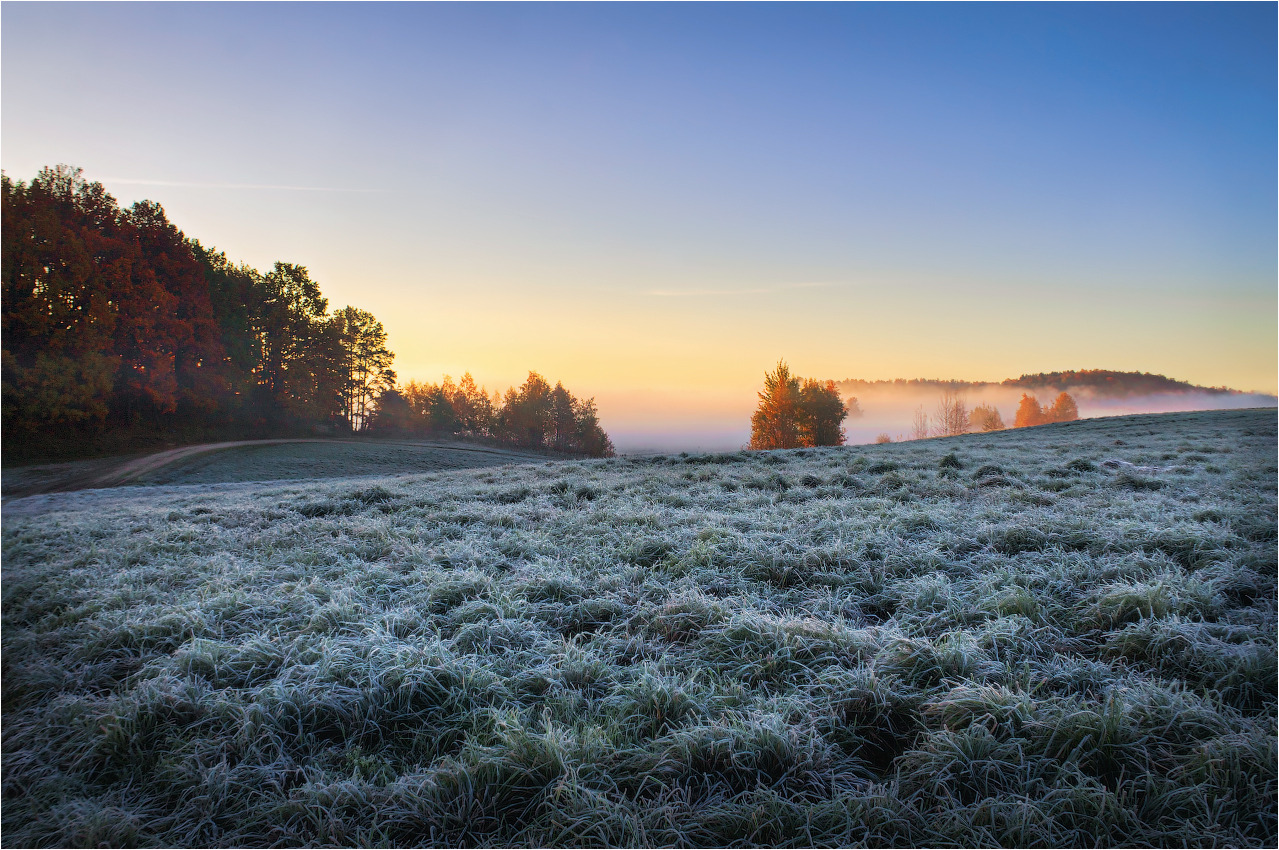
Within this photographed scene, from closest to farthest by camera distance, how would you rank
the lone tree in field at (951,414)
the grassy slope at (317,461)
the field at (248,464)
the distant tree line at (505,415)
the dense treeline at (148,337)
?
the dense treeline at (148,337), the field at (248,464), the grassy slope at (317,461), the distant tree line at (505,415), the lone tree in field at (951,414)

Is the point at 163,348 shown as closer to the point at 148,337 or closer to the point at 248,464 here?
the point at 148,337

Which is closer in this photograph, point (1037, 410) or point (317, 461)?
point (317, 461)

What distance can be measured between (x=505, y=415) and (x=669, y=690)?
161 feet

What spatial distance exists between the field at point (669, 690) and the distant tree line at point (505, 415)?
4109 cm

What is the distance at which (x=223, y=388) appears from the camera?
28547mm

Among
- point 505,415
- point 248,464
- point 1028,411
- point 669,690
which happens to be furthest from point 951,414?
point 669,690

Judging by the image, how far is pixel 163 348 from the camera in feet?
73.9

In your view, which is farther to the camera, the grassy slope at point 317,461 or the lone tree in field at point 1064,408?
the lone tree in field at point 1064,408

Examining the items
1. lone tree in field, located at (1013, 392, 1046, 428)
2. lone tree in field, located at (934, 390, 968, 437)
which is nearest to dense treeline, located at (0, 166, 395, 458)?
lone tree in field, located at (934, 390, 968, 437)

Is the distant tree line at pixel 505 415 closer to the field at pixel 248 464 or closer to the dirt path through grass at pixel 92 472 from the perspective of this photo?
the field at pixel 248 464

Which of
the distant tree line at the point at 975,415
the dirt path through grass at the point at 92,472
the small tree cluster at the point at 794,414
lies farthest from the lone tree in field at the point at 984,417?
the dirt path through grass at the point at 92,472

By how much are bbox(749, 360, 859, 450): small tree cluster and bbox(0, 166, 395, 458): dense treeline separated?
33.9 metres

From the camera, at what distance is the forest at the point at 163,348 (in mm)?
15164

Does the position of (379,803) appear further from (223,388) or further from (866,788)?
(223,388)
